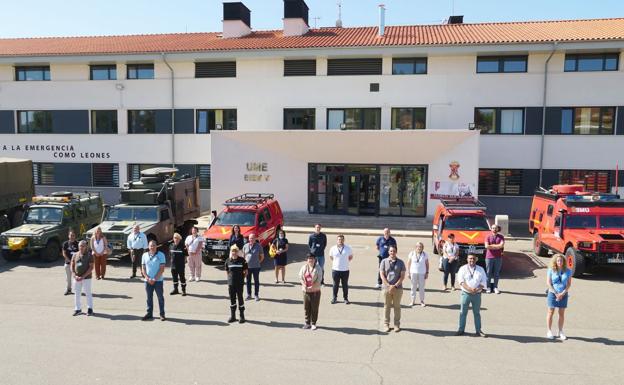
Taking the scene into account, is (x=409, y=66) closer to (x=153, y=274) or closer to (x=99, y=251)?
(x=99, y=251)

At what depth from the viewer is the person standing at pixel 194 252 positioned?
13.2 metres

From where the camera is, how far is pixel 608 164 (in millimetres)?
23578

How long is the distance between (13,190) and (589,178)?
26.8 m

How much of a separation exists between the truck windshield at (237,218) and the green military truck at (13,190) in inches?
348

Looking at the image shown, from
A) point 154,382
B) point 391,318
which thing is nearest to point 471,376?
point 391,318

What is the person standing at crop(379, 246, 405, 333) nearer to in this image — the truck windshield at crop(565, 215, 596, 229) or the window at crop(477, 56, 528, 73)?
the truck windshield at crop(565, 215, 596, 229)

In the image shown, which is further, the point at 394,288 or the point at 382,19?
the point at 382,19

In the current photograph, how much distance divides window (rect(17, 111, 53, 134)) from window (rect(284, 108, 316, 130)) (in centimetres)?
1444

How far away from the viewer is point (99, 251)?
531 inches

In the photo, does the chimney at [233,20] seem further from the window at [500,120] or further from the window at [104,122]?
the window at [500,120]

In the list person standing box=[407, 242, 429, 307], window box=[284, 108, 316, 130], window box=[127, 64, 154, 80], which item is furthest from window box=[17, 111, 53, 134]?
person standing box=[407, 242, 429, 307]

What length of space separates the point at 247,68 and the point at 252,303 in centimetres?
1761

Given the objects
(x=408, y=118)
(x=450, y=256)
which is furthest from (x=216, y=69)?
(x=450, y=256)

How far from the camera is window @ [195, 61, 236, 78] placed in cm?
2644
